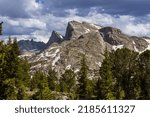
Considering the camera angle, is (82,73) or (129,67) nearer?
(82,73)

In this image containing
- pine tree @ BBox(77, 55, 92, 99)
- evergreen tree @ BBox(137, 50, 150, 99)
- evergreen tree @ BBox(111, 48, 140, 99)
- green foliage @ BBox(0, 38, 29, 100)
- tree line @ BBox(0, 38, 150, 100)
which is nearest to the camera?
green foliage @ BBox(0, 38, 29, 100)

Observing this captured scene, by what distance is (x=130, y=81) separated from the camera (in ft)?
343

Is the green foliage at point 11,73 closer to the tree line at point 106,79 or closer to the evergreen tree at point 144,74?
the tree line at point 106,79

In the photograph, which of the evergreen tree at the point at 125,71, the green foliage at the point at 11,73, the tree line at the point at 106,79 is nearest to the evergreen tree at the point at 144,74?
the tree line at the point at 106,79

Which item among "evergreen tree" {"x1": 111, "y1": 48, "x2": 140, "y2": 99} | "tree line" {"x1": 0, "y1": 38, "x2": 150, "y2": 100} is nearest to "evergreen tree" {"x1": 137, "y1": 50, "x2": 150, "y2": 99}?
"tree line" {"x1": 0, "y1": 38, "x2": 150, "y2": 100}

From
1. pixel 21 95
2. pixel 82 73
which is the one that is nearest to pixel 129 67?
pixel 82 73

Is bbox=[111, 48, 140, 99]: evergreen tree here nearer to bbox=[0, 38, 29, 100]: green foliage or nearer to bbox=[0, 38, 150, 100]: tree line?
bbox=[0, 38, 150, 100]: tree line

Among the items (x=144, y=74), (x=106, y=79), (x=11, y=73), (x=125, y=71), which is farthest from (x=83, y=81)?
(x=125, y=71)

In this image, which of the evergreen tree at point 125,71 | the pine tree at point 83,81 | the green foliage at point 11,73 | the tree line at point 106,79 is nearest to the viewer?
A: the green foliage at point 11,73

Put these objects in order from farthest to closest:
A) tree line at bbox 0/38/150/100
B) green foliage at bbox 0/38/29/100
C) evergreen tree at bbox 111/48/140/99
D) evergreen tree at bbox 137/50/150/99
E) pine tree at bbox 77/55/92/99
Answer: evergreen tree at bbox 111/48/140/99, evergreen tree at bbox 137/50/150/99, pine tree at bbox 77/55/92/99, tree line at bbox 0/38/150/100, green foliage at bbox 0/38/29/100

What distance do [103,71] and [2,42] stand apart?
3114 cm

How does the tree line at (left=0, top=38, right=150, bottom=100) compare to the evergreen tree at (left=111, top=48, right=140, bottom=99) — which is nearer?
the tree line at (left=0, top=38, right=150, bottom=100)

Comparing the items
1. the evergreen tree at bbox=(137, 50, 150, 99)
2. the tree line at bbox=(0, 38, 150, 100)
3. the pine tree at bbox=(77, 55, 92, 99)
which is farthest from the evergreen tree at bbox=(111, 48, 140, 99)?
the pine tree at bbox=(77, 55, 92, 99)

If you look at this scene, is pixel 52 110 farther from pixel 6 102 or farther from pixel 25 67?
pixel 25 67
